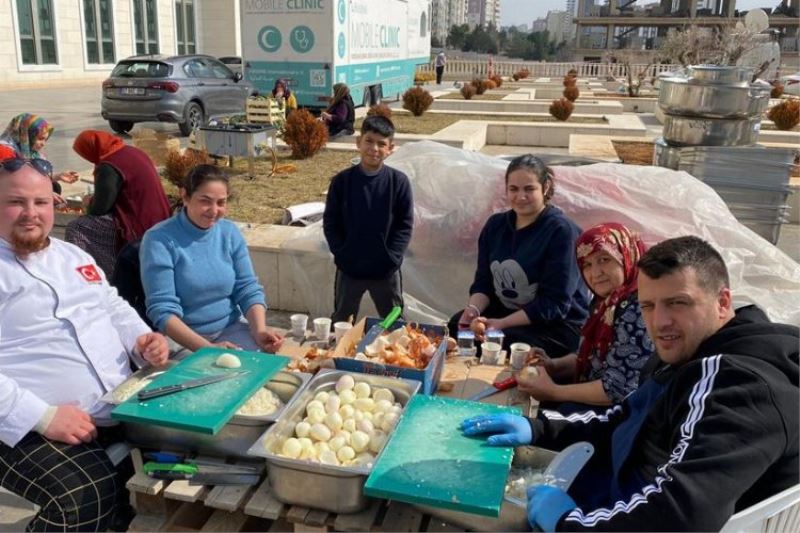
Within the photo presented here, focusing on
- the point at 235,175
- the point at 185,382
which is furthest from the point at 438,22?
the point at 185,382

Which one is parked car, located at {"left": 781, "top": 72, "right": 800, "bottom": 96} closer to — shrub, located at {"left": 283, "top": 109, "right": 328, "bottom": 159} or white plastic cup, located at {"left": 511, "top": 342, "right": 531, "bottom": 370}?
shrub, located at {"left": 283, "top": 109, "right": 328, "bottom": 159}

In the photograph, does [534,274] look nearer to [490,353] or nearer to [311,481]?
[490,353]

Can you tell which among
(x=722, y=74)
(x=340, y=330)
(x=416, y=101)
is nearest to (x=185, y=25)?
(x=416, y=101)

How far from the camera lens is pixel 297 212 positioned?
617 centimetres

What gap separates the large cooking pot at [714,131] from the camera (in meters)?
6.90

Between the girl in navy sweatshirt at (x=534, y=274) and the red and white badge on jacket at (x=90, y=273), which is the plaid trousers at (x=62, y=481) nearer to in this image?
the red and white badge on jacket at (x=90, y=273)

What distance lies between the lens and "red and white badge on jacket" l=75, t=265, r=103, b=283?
8.21 ft

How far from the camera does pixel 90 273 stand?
2.54 meters

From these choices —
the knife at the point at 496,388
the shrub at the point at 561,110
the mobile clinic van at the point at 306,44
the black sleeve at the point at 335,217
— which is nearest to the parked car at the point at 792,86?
the shrub at the point at 561,110

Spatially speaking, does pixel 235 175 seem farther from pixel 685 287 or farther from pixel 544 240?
pixel 685 287

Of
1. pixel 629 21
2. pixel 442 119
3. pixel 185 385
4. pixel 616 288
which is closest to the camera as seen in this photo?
pixel 185 385

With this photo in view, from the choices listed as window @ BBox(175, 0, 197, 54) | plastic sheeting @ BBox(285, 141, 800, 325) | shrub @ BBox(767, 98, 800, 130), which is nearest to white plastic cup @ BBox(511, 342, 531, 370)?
Answer: plastic sheeting @ BBox(285, 141, 800, 325)

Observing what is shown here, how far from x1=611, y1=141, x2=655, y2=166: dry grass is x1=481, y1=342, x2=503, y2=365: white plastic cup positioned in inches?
277

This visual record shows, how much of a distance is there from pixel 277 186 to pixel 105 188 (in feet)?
15.6
